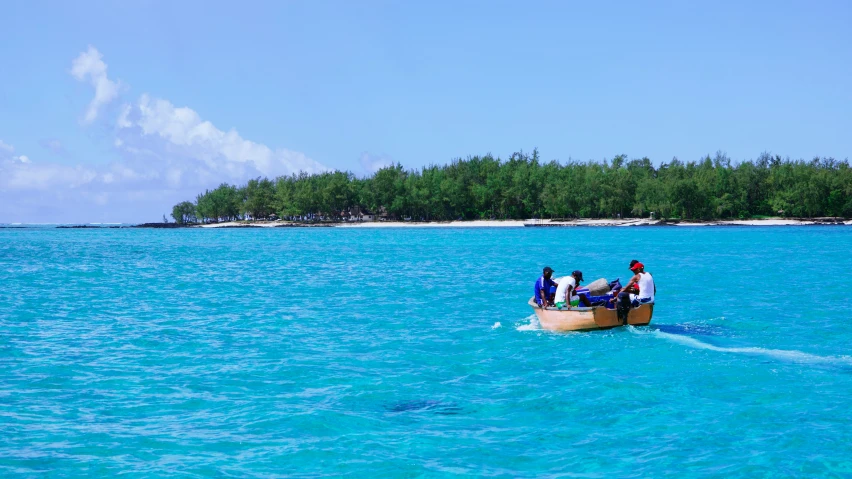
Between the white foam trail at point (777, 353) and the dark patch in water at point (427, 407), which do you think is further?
the white foam trail at point (777, 353)

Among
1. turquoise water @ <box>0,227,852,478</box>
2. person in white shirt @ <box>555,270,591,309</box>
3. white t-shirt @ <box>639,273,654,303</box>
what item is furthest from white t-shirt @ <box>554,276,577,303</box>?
white t-shirt @ <box>639,273,654,303</box>

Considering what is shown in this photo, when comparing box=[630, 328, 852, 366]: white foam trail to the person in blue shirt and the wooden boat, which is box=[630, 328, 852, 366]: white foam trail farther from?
the person in blue shirt

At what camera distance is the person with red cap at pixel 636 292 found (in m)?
24.5

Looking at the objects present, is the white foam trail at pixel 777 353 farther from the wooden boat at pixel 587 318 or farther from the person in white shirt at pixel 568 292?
the person in white shirt at pixel 568 292

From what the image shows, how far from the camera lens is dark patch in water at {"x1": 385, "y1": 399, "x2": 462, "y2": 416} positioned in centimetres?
1571

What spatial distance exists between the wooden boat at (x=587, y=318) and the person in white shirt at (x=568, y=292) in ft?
1.07

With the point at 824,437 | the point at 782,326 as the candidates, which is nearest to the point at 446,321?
the point at 782,326

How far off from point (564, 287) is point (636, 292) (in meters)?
2.60

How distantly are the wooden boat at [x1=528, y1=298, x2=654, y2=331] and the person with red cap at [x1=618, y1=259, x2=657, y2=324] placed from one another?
0.67 ft

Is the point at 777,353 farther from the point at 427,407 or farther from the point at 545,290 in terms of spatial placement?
the point at 427,407

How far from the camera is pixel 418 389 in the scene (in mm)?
17703

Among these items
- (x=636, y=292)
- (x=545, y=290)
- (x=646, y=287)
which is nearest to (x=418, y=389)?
(x=545, y=290)

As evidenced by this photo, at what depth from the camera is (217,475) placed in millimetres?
12250

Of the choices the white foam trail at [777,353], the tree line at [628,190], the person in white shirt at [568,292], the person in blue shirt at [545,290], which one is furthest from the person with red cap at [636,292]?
the tree line at [628,190]
